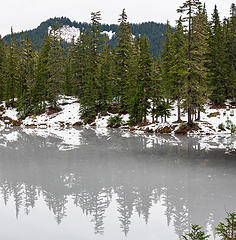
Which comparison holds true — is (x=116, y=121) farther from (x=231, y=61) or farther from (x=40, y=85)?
(x=231, y=61)

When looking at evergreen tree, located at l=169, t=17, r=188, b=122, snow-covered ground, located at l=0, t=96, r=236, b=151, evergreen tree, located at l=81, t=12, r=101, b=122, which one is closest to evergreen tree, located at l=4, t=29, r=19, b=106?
snow-covered ground, located at l=0, t=96, r=236, b=151

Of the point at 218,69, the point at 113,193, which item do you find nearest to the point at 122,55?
the point at 218,69

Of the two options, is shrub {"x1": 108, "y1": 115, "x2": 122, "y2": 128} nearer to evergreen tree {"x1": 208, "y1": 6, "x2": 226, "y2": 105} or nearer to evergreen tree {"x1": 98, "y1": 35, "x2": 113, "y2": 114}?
evergreen tree {"x1": 98, "y1": 35, "x2": 113, "y2": 114}

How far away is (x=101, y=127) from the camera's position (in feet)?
154

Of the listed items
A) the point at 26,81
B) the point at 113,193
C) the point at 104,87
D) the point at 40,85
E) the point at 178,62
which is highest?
the point at 26,81

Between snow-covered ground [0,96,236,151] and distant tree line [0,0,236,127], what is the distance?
5.34ft

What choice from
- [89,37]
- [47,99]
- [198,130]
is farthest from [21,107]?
[198,130]

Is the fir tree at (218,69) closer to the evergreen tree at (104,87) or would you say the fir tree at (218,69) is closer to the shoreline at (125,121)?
the shoreline at (125,121)

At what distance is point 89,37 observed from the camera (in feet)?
173

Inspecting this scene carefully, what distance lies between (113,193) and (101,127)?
33.1 meters

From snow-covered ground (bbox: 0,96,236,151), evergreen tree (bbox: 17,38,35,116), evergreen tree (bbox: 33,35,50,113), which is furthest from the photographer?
evergreen tree (bbox: 17,38,35,116)

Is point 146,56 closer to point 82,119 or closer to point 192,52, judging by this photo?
point 192,52

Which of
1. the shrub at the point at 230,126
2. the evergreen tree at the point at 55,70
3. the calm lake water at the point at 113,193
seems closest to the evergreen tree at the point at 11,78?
the evergreen tree at the point at 55,70

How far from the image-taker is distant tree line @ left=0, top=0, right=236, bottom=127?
34.2m
